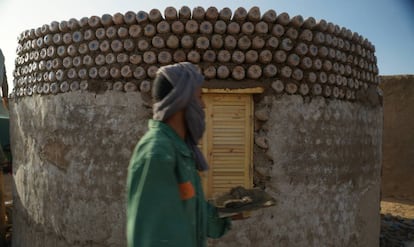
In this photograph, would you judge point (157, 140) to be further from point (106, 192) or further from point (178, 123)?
point (106, 192)

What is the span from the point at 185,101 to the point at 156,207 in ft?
1.56

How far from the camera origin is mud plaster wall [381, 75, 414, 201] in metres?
11.9

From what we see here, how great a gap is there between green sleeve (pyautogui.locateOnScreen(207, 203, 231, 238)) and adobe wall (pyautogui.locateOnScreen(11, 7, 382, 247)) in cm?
267

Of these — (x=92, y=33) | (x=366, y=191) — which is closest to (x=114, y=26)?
(x=92, y=33)

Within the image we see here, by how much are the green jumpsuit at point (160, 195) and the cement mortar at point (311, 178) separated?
10.5 feet

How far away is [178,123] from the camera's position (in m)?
1.73

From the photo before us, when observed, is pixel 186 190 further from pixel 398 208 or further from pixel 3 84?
pixel 398 208

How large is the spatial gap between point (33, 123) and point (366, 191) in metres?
4.97

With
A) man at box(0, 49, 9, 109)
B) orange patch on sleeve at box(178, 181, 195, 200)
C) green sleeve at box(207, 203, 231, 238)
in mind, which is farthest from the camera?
man at box(0, 49, 9, 109)

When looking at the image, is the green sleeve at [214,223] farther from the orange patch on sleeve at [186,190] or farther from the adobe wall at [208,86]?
the adobe wall at [208,86]

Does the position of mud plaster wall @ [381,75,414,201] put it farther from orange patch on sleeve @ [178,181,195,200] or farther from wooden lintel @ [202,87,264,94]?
orange patch on sleeve @ [178,181,195,200]

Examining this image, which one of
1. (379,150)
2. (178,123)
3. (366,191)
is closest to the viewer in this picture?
(178,123)

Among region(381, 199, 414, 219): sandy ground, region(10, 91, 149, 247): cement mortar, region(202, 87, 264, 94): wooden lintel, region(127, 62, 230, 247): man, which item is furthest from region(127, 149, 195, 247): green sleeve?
region(381, 199, 414, 219): sandy ground

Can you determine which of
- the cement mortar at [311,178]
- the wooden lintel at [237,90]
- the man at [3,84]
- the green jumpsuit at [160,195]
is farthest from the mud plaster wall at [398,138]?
the green jumpsuit at [160,195]
